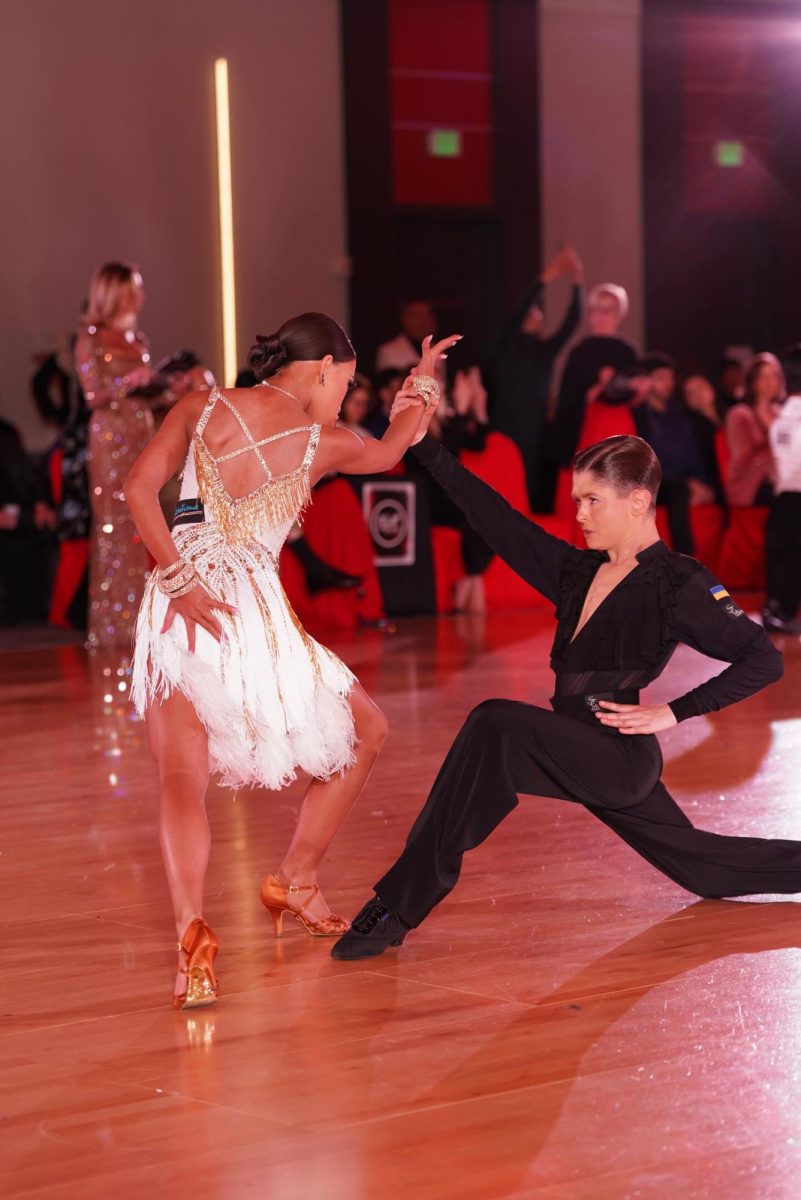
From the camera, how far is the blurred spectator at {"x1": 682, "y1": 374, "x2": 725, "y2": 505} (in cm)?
1162

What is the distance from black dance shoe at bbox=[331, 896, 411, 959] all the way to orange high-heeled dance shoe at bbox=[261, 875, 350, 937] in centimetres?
11

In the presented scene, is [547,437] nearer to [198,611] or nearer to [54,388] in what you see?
[54,388]

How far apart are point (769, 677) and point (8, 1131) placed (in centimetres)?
169

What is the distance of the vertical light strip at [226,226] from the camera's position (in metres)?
12.4

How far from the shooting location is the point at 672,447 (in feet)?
36.9

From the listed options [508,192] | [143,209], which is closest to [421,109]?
[508,192]

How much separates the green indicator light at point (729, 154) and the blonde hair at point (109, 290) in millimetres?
7443

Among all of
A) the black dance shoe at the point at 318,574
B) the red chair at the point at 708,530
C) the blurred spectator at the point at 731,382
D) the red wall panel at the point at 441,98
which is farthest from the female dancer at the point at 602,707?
the red wall panel at the point at 441,98

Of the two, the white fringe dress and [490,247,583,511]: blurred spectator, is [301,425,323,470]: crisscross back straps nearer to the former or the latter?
the white fringe dress

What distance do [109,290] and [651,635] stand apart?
208 inches

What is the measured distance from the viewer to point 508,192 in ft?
44.8

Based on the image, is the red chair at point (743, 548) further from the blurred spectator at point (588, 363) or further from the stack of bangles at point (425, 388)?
Answer: the stack of bangles at point (425, 388)

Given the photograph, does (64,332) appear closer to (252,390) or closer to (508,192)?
(508,192)

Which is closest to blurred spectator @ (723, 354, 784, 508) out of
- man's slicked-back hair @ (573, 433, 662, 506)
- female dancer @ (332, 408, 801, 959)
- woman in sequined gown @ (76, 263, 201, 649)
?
woman in sequined gown @ (76, 263, 201, 649)
